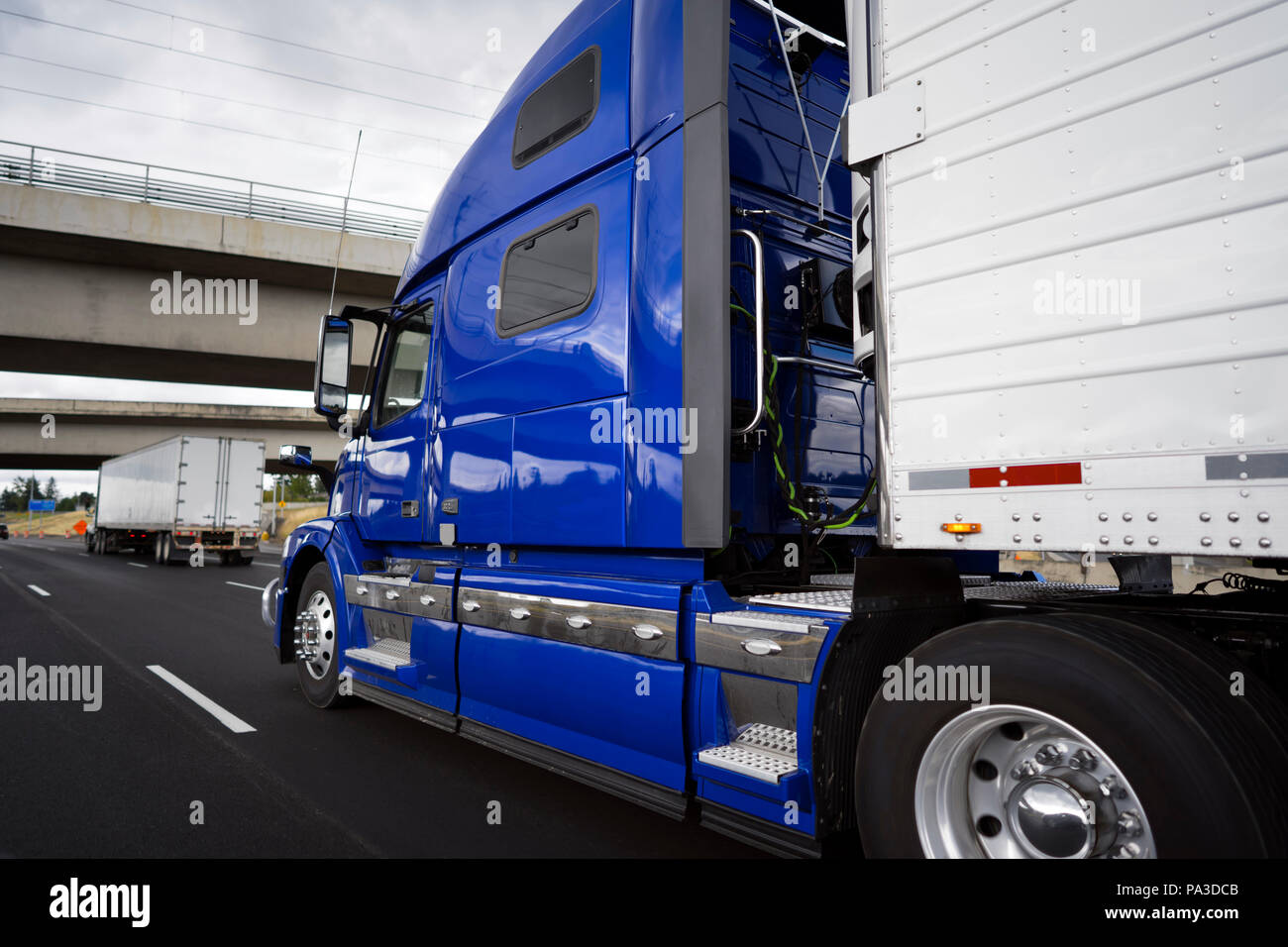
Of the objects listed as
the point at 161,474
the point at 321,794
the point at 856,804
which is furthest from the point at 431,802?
the point at 161,474

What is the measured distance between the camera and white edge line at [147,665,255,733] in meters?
5.55

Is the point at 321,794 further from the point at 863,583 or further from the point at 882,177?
the point at 882,177

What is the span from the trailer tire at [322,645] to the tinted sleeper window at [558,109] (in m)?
3.29

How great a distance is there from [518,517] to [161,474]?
87.1ft

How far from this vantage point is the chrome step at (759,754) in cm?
269

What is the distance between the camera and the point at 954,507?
93.2 inches

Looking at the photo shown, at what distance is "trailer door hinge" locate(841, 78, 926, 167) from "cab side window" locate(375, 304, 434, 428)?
3211 millimetres

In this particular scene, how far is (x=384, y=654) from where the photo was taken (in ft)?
16.5

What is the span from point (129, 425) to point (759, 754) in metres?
44.4

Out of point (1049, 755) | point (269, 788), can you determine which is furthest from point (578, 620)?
point (269, 788)

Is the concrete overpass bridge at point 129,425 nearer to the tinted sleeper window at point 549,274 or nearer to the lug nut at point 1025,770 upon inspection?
the tinted sleeper window at point 549,274

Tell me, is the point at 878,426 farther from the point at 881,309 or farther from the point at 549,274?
the point at 549,274

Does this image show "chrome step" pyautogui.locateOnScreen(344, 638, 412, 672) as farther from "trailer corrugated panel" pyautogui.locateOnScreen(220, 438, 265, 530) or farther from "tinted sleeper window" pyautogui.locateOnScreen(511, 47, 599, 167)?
"trailer corrugated panel" pyautogui.locateOnScreen(220, 438, 265, 530)

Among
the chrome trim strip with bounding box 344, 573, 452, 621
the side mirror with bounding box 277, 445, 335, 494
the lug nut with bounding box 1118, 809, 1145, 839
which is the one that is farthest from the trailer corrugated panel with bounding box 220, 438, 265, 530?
the lug nut with bounding box 1118, 809, 1145, 839
